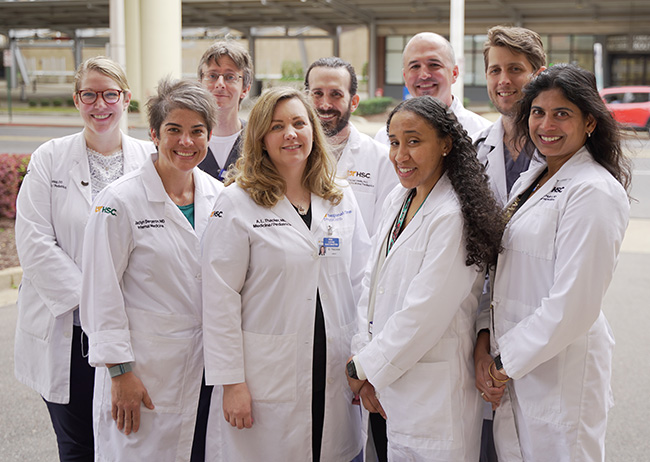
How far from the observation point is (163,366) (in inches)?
114

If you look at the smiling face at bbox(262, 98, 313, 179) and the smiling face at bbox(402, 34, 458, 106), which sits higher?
the smiling face at bbox(402, 34, 458, 106)

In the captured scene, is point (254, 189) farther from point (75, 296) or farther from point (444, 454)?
point (444, 454)

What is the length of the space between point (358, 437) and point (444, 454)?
651mm

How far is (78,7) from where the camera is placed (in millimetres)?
35438

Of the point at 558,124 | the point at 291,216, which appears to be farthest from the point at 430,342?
the point at 558,124

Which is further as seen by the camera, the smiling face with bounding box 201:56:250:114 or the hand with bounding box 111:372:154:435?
the smiling face with bounding box 201:56:250:114

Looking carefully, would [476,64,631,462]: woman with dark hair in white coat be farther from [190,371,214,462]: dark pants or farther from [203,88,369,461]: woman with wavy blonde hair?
[190,371,214,462]: dark pants

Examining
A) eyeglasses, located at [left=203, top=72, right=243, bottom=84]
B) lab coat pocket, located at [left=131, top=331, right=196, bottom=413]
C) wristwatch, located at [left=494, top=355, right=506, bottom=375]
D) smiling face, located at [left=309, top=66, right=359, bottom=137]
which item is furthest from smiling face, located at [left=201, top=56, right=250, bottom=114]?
wristwatch, located at [left=494, top=355, right=506, bottom=375]

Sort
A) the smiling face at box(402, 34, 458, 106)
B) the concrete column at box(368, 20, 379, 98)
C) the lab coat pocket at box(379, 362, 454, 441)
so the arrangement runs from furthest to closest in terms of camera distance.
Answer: the concrete column at box(368, 20, 379, 98) < the smiling face at box(402, 34, 458, 106) < the lab coat pocket at box(379, 362, 454, 441)

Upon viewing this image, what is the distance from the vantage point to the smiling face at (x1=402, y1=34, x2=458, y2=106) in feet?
13.6

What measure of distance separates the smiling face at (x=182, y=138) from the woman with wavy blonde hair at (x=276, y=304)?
0.66ft

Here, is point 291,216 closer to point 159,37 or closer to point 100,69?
point 100,69

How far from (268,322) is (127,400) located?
2.18ft

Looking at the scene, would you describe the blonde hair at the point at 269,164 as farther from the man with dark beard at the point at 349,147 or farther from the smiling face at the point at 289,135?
the man with dark beard at the point at 349,147
